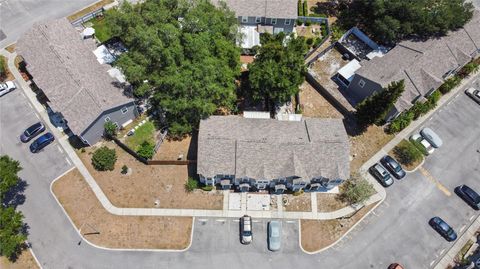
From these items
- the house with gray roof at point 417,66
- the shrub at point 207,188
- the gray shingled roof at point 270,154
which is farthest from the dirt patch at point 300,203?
the house with gray roof at point 417,66

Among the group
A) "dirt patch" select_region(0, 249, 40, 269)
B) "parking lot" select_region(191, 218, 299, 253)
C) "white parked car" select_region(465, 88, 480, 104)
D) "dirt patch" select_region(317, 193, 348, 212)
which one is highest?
"white parked car" select_region(465, 88, 480, 104)

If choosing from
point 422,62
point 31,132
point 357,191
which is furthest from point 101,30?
point 422,62

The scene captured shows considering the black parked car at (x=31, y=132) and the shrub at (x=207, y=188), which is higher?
the black parked car at (x=31, y=132)

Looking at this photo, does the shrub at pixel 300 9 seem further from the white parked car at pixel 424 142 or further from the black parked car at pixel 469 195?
the black parked car at pixel 469 195

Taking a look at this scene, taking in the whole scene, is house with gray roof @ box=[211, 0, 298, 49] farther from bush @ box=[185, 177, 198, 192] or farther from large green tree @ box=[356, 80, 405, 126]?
bush @ box=[185, 177, 198, 192]

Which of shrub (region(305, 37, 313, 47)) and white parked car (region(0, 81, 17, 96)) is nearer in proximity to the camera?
white parked car (region(0, 81, 17, 96))

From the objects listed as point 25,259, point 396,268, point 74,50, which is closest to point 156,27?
point 74,50

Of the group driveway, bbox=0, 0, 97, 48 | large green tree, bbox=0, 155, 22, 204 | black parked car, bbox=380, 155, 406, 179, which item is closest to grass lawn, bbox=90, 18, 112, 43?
driveway, bbox=0, 0, 97, 48
